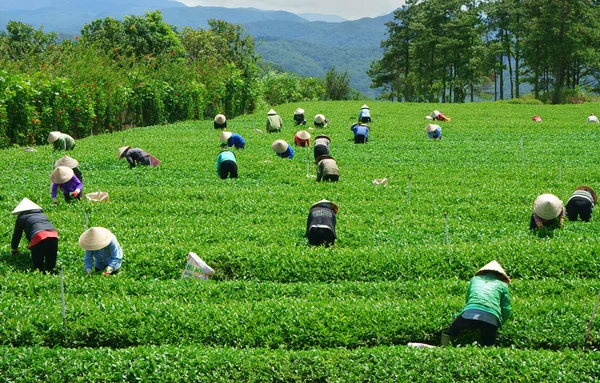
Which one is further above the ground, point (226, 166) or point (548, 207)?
point (226, 166)

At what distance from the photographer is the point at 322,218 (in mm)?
13500

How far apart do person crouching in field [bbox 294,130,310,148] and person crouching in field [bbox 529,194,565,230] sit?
1427 cm

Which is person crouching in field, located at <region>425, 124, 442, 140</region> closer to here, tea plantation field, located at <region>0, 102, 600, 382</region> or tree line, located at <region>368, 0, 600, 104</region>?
tea plantation field, located at <region>0, 102, 600, 382</region>

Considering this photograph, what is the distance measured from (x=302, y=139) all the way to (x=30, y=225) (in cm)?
1699

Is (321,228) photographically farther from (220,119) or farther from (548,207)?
(220,119)

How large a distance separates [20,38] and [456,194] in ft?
248

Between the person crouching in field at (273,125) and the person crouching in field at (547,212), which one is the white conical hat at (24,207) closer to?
the person crouching in field at (547,212)

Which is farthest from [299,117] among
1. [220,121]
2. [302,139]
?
[302,139]

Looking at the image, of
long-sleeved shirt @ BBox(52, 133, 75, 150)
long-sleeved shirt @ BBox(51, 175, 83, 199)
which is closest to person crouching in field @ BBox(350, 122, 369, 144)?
long-sleeved shirt @ BBox(52, 133, 75, 150)

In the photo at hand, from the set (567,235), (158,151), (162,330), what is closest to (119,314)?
(162,330)

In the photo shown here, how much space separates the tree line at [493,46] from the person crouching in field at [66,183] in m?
53.9

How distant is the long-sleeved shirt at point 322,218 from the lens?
13391 mm

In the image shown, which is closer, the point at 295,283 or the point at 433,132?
the point at 295,283

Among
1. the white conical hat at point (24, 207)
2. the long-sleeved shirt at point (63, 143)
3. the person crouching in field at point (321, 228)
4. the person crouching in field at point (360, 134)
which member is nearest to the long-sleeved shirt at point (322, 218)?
the person crouching in field at point (321, 228)
